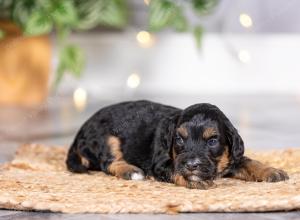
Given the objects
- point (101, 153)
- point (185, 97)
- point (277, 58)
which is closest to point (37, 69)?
point (185, 97)

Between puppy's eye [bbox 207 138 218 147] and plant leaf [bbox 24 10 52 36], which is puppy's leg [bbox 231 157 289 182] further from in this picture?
plant leaf [bbox 24 10 52 36]

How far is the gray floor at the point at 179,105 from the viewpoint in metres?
3.75

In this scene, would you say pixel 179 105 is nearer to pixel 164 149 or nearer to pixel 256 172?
pixel 164 149

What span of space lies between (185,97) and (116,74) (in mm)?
1106

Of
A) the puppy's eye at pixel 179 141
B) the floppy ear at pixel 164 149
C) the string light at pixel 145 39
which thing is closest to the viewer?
the puppy's eye at pixel 179 141

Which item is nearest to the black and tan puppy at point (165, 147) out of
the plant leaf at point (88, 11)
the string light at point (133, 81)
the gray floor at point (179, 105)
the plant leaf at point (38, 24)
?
the gray floor at point (179, 105)

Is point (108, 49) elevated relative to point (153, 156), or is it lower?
elevated

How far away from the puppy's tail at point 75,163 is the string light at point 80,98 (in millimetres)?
2532

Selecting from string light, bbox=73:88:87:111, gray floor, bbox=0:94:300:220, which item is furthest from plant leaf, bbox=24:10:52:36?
string light, bbox=73:88:87:111

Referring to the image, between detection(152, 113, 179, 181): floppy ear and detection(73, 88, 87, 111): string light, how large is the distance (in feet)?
9.36

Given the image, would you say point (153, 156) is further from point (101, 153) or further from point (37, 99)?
point (37, 99)

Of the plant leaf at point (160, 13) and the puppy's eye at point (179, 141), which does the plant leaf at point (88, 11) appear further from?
the puppy's eye at point (179, 141)

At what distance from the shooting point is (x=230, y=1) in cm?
651

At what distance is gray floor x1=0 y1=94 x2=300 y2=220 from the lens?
3.75 metres
